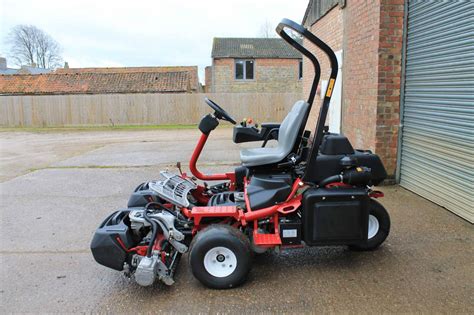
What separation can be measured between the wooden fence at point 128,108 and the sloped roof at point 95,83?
3.73m

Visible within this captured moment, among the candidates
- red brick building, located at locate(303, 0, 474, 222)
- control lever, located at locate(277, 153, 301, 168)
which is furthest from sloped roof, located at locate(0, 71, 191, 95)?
control lever, located at locate(277, 153, 301, 168)

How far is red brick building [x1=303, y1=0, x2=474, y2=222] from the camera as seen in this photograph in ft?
A: 16.7

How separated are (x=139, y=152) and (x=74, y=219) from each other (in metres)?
6.51

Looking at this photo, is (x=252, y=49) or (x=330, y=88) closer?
(x=330, y=88)

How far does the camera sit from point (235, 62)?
31062 millimetres

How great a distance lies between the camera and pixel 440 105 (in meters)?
5.56

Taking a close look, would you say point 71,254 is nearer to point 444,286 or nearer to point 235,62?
point 444,286

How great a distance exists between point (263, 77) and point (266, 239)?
28.7 meters

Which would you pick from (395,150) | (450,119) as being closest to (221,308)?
(450,119)

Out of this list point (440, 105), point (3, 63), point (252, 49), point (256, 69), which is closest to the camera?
point (440, 105)

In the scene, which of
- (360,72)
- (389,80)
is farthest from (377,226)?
(360,72)

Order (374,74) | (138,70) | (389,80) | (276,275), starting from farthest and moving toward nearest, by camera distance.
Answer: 1. (138,70)
2. (374,74)
3. (389,80)
4. (276,275)

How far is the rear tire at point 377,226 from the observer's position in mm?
4059

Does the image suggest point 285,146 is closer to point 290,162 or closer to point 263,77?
point 290,162
